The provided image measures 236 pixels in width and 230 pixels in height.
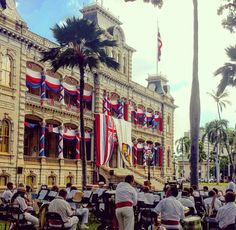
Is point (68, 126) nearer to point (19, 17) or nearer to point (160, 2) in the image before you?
point (19, 17)

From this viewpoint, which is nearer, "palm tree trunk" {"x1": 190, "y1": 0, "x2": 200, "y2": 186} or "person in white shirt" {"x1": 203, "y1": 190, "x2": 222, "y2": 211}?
"person in white shirt" {"x1": 203, "y1": 190, "x2": 222, "y2": 211}

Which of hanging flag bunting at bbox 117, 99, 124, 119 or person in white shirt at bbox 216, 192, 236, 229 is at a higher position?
hanging flag bunting at bbox 117, 99, 124, 119

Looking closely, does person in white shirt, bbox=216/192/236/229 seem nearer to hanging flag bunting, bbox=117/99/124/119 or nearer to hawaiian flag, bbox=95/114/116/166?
hawaiian flag, bbox=95/114/116/166

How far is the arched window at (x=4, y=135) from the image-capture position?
30.0 meters

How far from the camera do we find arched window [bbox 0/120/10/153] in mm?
30031

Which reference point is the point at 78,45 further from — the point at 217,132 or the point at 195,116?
the point at 217,132

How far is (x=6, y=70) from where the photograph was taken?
30.8 m

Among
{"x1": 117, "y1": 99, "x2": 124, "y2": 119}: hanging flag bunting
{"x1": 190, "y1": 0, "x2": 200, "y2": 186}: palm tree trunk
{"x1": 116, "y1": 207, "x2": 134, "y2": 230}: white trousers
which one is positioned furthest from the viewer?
{"x1": 117, "y1": 99, "x2": 124, "y2": 119}: hanging flag bunting

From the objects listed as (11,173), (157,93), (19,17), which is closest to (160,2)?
(19,17)

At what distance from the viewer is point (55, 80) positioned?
118 ft

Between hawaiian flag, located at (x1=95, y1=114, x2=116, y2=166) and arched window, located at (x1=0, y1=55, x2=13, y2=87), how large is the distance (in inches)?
459

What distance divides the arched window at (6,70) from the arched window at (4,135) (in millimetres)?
2763

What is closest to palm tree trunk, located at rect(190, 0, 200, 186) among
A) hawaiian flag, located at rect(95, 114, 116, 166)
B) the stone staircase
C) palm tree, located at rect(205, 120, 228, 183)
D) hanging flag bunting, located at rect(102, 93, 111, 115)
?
hawaiian flag, located at rect(95, 114, 116, 166)

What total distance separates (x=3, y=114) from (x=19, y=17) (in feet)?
25.0
